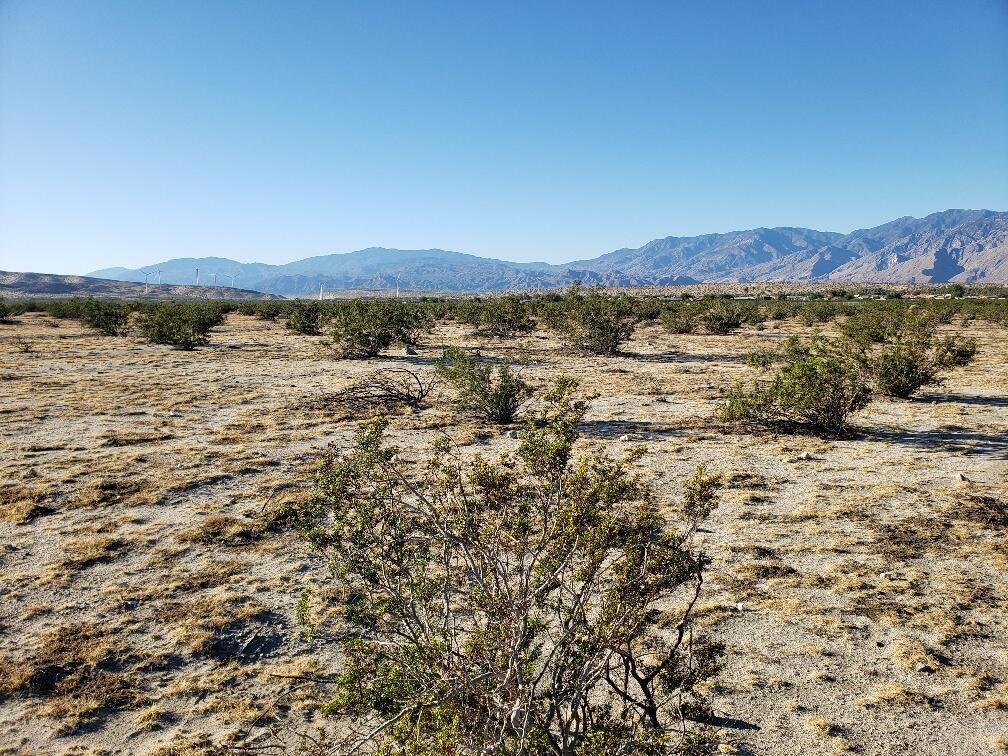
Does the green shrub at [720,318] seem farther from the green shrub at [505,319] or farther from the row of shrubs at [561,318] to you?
the green shrub at [505,319]

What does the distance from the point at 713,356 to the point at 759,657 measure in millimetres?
18810

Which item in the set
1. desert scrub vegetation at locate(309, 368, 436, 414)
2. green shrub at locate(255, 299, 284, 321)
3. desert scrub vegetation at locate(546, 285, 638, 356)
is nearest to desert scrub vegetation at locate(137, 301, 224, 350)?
desert scrub vegetation at locate(309, 368, 436, 414)

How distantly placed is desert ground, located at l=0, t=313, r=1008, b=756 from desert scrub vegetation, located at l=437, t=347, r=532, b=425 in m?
0.47

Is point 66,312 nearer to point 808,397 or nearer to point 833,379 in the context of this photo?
point 808,397

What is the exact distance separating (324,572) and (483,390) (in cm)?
651

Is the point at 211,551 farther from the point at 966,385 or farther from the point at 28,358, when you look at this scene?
the point at 28,358

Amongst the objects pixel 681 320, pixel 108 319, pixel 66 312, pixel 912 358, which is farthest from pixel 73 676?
pixel 66 312

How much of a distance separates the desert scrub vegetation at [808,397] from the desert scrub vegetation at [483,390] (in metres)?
3.86

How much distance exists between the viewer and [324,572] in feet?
19.7

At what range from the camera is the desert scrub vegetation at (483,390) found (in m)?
12.2

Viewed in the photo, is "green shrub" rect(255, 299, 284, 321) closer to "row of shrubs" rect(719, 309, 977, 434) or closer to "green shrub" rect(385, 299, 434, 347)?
"green shrub" rect(385, 299, 434, 347)

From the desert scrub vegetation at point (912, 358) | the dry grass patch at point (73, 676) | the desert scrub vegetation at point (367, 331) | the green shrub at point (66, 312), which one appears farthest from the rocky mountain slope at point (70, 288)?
the dry grass patch at point (73, 676)

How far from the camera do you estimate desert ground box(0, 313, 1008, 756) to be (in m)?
4.02

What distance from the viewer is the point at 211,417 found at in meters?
12.5
